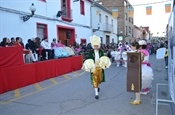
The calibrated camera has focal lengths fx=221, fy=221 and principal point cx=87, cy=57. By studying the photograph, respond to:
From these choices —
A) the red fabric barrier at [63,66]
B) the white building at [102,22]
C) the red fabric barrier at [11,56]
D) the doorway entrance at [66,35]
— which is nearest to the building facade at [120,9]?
the white building at [102,22]

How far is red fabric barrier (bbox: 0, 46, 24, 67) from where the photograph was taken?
7812 millimetres

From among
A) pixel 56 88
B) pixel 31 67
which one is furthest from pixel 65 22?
pixel 56 88

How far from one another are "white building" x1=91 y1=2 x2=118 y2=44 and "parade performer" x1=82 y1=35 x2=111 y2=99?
1803cm

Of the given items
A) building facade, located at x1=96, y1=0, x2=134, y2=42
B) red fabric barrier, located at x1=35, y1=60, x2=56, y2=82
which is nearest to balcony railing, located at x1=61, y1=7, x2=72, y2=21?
red fabric barrier, located at x1=35, y1=60, x2=56, y2=82

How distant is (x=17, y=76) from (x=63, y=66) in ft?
12.9

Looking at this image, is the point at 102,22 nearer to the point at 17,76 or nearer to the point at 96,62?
the point at 17,76

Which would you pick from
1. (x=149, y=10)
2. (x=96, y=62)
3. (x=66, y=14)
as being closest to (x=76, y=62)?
(x=66, y=14)

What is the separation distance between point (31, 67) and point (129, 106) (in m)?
4.89

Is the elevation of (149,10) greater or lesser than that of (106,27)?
greater

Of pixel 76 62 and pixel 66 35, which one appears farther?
pixel 66 35

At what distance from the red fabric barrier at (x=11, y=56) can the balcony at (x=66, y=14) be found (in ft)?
29.5

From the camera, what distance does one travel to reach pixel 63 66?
39.1 feet

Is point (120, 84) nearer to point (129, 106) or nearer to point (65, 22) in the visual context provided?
point (129, 106)

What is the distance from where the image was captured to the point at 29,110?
5516mm
